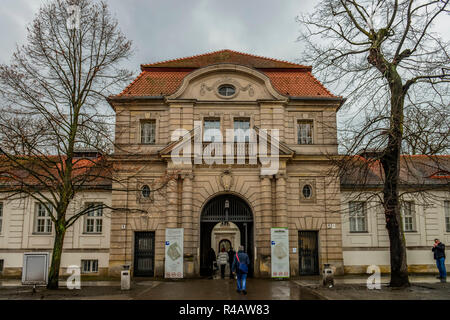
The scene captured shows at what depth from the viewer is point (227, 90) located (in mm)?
24516

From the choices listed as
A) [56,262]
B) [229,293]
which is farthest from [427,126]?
[56,262]

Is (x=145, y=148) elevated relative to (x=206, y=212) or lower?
elevated

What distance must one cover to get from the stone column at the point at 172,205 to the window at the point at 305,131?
7797 mm

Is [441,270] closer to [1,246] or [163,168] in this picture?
[163,168]

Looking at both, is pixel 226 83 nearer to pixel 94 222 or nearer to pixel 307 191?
pixel 307 191

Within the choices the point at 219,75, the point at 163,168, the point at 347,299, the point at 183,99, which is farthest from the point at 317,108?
the point at 347,299

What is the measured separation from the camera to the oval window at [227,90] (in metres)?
24.5

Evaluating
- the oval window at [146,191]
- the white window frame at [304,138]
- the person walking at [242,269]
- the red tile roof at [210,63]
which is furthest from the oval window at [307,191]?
the person walking at [242,269]

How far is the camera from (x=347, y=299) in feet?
44.4

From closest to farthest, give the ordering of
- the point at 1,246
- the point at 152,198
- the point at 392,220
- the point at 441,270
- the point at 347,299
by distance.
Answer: the point at 347,299
the point at 392,220
the point at 441,270
the point at 152,198
the point at 1,246

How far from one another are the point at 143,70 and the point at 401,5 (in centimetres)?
1579

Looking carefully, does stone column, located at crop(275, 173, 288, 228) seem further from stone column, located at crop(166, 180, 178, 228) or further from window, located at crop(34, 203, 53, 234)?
window, located at crop(34, 203, 53, 234)

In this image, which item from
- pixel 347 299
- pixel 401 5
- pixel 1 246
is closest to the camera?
pixel 347 299

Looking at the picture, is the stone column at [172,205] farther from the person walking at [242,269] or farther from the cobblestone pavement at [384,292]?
the cobblestone pavement at [384,292]
